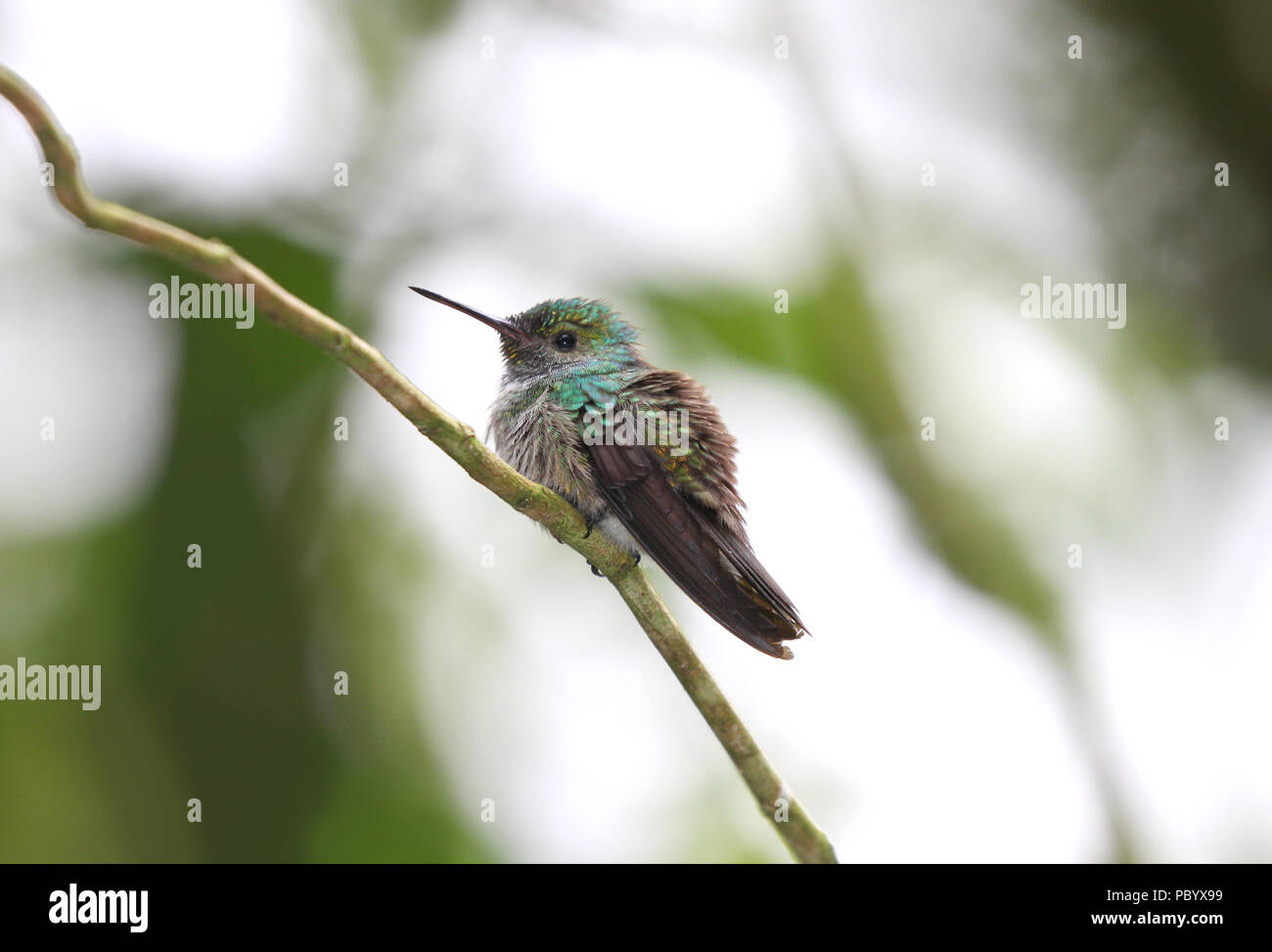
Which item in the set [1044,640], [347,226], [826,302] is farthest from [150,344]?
[1044,640]

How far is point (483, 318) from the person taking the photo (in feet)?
16.9

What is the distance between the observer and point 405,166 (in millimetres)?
8555

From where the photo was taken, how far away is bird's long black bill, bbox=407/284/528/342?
462cm

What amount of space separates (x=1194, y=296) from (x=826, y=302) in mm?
2675

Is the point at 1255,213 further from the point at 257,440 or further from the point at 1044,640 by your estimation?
the point at 257,440
